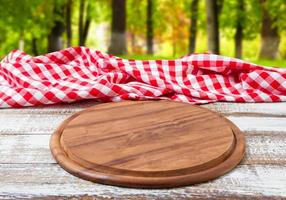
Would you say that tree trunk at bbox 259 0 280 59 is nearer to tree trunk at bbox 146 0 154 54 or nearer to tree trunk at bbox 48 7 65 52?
tree trunk at bbox 146 0 154 54

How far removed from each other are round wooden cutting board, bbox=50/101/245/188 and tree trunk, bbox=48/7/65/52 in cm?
1012

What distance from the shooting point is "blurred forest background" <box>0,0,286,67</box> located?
9172 mm

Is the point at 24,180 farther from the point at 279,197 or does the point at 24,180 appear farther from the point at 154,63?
the point at 154,63

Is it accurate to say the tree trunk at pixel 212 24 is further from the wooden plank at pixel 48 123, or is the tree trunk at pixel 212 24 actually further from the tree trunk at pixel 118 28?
the wooden plank at pixel 48 123

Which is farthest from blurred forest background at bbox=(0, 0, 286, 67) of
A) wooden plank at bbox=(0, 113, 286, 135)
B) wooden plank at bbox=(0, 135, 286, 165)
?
wooden plank at bbox=(0, 135, 286, 165)

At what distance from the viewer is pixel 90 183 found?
1.24 meters

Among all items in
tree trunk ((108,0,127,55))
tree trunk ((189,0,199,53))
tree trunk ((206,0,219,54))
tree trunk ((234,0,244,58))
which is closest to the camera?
tree trunk ((206,0,219,54))

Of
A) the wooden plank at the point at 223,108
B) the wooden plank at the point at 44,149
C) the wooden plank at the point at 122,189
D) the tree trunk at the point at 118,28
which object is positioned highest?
the wooden plank at the point at 122,189

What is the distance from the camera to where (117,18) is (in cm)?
912

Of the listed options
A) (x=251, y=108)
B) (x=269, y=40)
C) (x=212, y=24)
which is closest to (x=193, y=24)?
(x=269, y=40)

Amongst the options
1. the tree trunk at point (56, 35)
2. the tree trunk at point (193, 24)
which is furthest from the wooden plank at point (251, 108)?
the tree trunk at point (193, 24)

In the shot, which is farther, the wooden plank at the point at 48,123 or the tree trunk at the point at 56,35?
the tree trunk at the point at 56,35

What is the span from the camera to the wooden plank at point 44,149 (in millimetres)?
1396

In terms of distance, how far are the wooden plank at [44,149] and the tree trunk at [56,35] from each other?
401 inches
